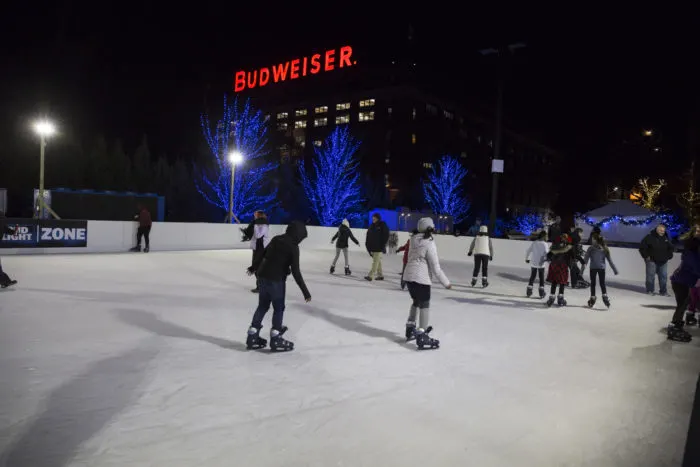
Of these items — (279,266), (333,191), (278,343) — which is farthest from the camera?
(333,191)

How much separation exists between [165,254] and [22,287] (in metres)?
7.71

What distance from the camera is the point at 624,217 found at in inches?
1206

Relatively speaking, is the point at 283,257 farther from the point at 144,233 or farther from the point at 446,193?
the point at 446,193

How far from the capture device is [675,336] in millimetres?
6801

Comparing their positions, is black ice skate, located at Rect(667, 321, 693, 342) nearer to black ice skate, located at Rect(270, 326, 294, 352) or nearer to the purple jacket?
the purple jacket

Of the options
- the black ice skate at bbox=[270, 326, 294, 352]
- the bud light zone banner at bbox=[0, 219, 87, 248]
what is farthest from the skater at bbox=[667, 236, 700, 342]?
the bud light zone banner at bbox=[0, 219, 87, 248]

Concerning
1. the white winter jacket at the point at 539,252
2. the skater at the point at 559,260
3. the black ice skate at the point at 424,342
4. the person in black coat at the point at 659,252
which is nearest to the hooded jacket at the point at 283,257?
the black ice skate at the point at 424,342

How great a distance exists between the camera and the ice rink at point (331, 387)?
3.07 m

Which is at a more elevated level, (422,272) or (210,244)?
(422,272)

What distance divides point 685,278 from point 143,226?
15420mm

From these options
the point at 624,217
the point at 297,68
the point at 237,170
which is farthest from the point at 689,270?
the point at 297,68

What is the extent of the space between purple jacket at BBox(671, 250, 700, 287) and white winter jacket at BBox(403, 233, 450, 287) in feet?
11.1

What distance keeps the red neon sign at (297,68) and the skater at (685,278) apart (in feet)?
170

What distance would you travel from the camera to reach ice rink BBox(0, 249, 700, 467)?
3.07 meters
